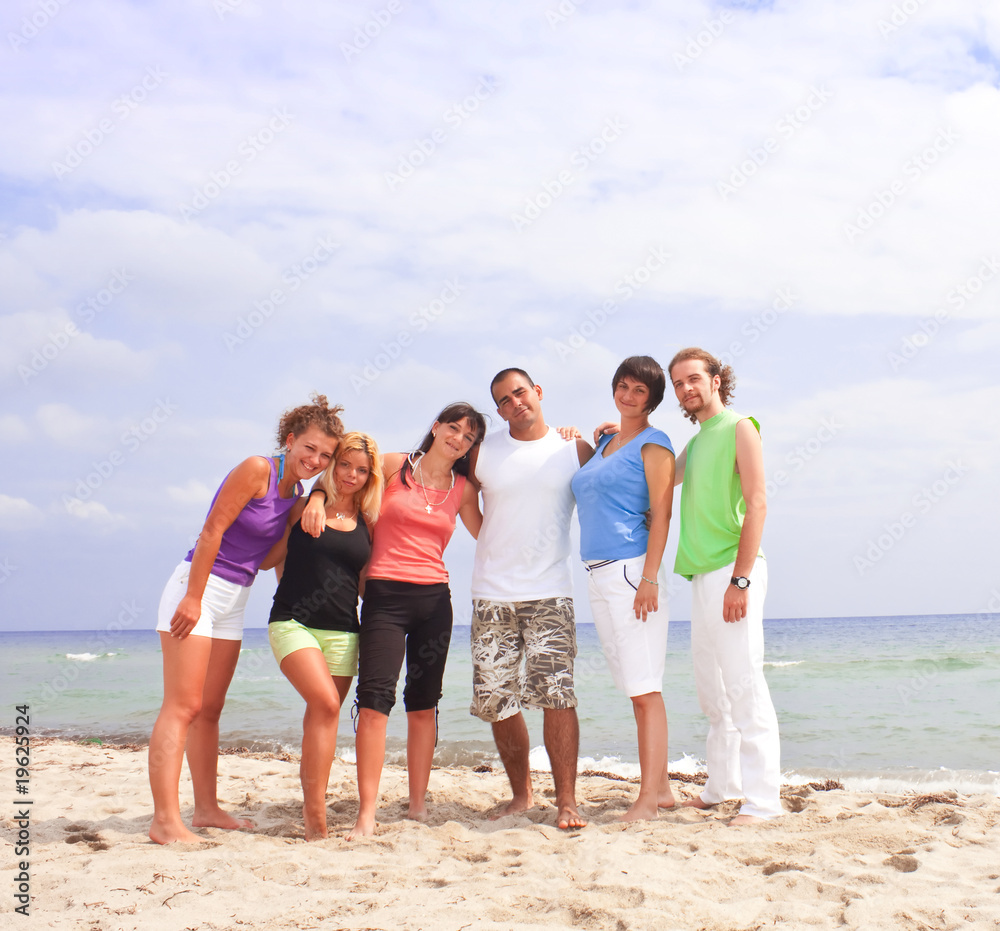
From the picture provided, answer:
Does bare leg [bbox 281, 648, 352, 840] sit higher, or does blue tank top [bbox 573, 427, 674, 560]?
blue tank top [bbox 573, 427, 674, 560]

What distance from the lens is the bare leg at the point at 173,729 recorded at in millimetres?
3660

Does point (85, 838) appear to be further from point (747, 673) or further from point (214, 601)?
point (747, 673)

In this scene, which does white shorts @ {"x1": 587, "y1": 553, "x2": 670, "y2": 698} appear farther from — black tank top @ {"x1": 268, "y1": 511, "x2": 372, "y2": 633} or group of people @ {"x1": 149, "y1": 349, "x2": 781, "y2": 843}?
black tank top @ {"x1": 268, "y1": 511, "x2": 372, "y2": 633}

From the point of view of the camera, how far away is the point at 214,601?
384 cm

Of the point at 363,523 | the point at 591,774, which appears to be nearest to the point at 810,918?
the point at 363,523

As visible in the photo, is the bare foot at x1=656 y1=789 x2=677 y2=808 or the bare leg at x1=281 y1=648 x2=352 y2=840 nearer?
the bare leg at x1=281 y1=648 x2=352 y2=840

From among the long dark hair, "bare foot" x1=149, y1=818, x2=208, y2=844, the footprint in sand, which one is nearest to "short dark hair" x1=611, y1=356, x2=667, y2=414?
the long dark hair

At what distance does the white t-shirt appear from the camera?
13.7 feet

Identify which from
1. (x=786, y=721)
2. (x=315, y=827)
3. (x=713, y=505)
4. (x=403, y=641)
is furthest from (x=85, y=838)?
(x=786, y=721)

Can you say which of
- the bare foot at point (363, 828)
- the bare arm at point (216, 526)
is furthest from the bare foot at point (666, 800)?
the bare arm at point (216, 526)

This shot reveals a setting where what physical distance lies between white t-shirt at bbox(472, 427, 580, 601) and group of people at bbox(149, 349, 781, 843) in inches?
0.5

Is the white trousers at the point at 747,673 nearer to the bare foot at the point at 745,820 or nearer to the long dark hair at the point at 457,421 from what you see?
the bare foot at the point at 745,820

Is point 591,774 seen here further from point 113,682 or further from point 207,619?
point 113,682

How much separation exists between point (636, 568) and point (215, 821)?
268cm
